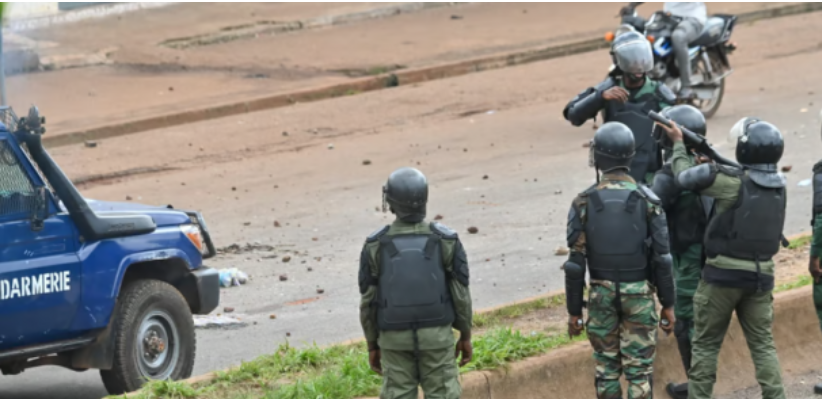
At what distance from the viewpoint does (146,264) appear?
301 inches

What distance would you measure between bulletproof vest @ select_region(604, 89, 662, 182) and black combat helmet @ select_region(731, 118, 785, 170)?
1.55m

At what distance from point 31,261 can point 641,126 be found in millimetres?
3773

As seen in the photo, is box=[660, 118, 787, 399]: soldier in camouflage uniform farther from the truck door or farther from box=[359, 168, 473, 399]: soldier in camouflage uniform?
the truck door

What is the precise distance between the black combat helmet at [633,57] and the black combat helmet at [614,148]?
2.07 meters

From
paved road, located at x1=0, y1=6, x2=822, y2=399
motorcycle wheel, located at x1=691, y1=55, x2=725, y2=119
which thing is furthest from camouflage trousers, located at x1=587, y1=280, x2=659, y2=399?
motorcycle wheel, located at x1=691, y1=55, x2=725, y2=119

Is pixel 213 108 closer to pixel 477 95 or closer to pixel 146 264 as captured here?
pixel 477 95

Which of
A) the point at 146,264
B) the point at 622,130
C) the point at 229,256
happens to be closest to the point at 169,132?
the point at 229,256

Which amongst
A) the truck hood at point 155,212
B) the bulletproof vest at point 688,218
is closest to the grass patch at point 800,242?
the bulletproof vest at point 688,218

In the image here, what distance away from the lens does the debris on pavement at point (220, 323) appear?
8.98 meters

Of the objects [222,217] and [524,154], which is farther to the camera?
[524,154]

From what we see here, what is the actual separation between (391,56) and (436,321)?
14.8 metres

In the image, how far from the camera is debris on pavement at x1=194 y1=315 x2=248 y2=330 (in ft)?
29.5

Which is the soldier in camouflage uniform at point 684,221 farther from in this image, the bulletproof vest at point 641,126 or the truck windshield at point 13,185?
the truck windshield at point 13,185

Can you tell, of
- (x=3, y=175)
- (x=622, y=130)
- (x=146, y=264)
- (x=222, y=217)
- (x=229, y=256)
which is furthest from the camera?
(x=222, y=217)
